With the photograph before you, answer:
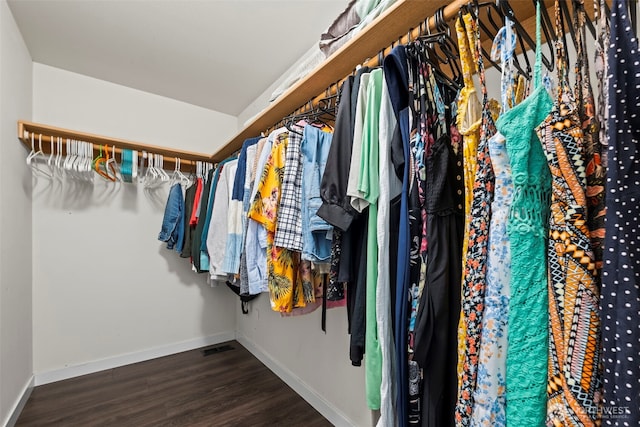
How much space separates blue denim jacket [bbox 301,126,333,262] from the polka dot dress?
2.05ft

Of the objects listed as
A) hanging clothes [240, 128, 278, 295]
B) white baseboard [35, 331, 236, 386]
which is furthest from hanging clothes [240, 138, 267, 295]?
white baseboard [35, 331, 236, 386]

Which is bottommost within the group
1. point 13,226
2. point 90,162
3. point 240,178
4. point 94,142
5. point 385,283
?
point 385,283

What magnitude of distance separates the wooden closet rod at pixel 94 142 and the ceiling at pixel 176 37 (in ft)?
1.93

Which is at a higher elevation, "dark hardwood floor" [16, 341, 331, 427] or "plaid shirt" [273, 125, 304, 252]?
"plaid shirt" [273, 125, 304, 252]

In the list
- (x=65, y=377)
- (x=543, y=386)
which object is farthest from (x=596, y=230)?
(x=65, y=377)

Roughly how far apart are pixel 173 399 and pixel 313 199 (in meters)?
1.72

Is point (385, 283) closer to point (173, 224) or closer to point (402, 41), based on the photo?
point (402, 41)

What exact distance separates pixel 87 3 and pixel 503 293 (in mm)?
2256

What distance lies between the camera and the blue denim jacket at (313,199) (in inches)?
36.2

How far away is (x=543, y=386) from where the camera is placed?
15.9 inches

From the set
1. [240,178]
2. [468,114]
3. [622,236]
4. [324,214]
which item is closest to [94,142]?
[240,178]

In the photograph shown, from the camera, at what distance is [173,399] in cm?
172

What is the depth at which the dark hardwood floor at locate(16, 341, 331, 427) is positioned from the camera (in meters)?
1.54

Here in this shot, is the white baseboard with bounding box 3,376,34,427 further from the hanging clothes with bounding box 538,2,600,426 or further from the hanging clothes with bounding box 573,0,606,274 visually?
the hanging clothes with bounding box 573,0,606,274
